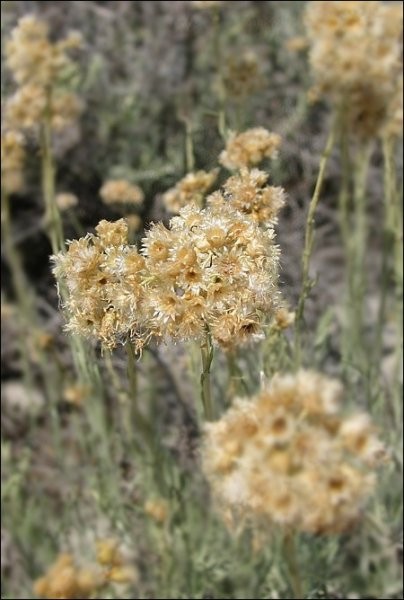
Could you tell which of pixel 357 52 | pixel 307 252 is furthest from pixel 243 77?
pixel 307 252

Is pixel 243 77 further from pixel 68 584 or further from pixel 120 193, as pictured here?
pixel 68 584

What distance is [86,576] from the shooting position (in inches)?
79.3

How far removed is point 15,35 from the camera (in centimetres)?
304

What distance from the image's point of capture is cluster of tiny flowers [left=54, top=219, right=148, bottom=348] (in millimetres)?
1381

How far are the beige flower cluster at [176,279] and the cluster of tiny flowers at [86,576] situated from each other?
0.81 metres

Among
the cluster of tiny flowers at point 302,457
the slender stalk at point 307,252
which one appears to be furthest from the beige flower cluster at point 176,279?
the slender stalk at point 307,252

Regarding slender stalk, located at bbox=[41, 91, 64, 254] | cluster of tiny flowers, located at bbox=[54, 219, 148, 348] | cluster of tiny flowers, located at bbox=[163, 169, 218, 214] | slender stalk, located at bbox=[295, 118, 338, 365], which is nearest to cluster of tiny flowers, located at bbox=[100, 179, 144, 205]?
slender stalk, located at bbox=[41, 91, 64, 254]

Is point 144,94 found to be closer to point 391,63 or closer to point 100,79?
point 100,79

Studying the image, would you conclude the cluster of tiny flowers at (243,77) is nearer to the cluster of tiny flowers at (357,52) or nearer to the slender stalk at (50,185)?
the cluster of tiny flowers at (357,52)

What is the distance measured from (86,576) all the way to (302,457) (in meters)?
0.99

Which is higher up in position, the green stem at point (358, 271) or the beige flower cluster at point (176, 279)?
the green stem at point (358, 271)

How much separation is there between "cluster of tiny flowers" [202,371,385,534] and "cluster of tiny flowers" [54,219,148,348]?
24 cm

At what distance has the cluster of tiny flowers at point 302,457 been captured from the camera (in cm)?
119

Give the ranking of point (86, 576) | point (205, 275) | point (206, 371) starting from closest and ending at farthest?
point (205, 275), point (206, 371), point (86, 576)
